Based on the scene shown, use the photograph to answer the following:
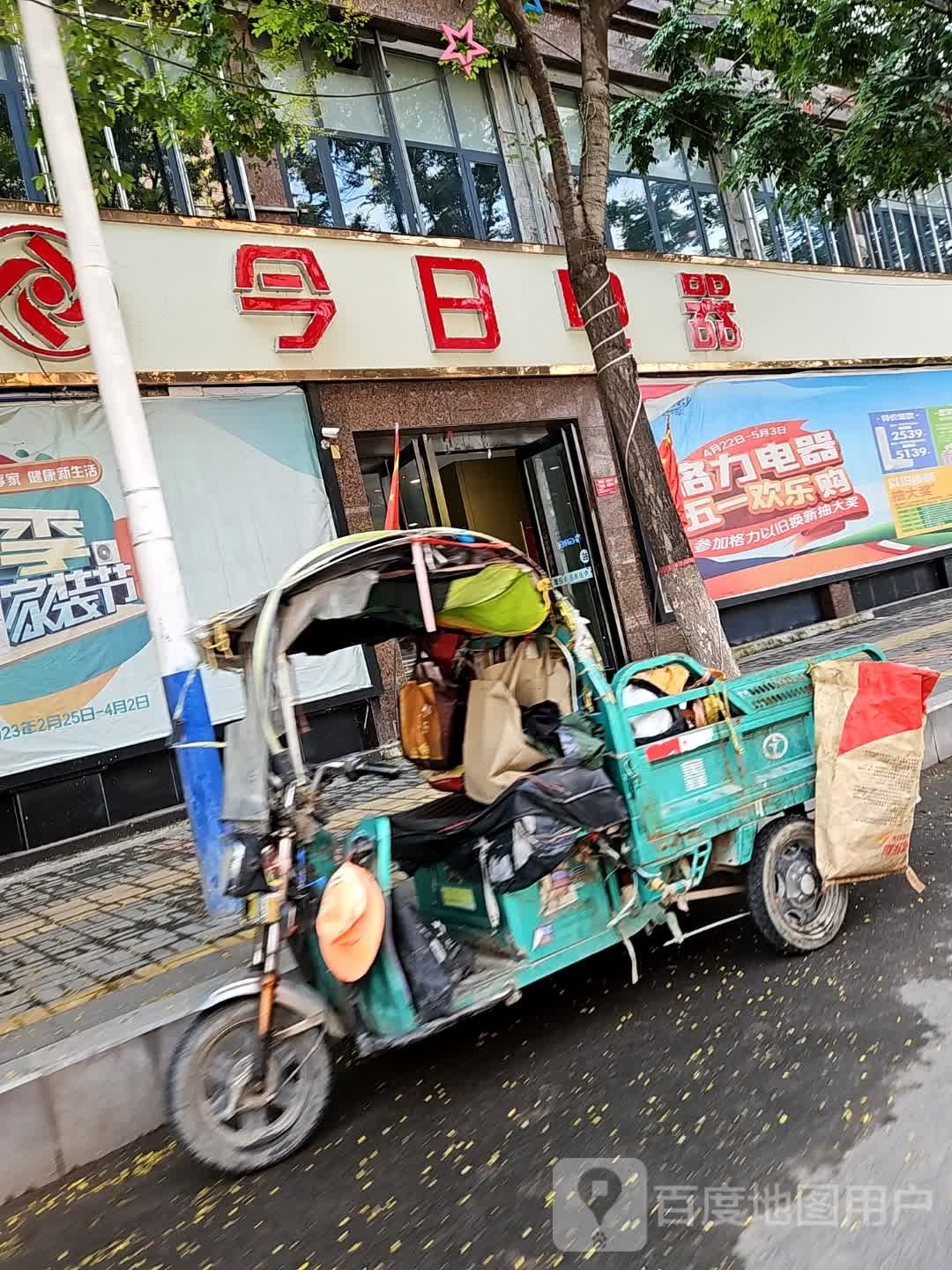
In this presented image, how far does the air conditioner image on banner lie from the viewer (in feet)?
28.0

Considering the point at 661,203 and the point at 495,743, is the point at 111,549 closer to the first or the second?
the point at 495,743

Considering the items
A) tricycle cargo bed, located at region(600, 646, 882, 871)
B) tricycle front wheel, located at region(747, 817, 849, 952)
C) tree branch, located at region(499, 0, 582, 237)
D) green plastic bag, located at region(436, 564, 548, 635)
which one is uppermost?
tree branch, located at region(499, 0, 582, 237)

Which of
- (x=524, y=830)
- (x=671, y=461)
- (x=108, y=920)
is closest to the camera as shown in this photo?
(x=524, y=830)

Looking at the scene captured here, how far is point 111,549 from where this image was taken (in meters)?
8.63

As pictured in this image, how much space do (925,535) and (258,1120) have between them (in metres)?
15.6

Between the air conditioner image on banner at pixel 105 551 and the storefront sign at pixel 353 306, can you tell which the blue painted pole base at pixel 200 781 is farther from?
Answer: the storefront sign at pixel 353 306

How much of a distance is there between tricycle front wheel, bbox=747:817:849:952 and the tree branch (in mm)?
5058

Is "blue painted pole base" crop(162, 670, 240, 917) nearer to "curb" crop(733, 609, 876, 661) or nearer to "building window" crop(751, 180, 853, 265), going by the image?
"curb" crop(733, 609, 876, 661)

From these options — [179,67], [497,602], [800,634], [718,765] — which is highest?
[179,67]

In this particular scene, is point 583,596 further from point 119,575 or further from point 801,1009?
point 801,1009

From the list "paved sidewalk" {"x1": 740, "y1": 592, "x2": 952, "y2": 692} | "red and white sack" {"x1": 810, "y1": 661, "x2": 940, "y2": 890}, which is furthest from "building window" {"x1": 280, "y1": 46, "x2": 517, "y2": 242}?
"red and white sack" {"x1": 810, "y1": 661, "x2": 940, "y2": 890}

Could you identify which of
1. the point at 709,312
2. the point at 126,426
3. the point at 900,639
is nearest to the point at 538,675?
the point at 126,426

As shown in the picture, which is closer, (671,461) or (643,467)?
(643,467)

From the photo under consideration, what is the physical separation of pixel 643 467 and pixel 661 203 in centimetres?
961
